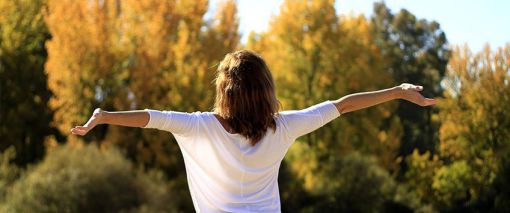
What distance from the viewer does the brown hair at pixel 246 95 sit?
323 cm

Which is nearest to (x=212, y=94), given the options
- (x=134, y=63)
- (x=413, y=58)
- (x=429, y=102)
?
(x=134, y=63)

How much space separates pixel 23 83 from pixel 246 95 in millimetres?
27588

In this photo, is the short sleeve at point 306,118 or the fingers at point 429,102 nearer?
the short sleeve at point 306,118

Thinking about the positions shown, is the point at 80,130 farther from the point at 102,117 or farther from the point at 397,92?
the point at 397,92

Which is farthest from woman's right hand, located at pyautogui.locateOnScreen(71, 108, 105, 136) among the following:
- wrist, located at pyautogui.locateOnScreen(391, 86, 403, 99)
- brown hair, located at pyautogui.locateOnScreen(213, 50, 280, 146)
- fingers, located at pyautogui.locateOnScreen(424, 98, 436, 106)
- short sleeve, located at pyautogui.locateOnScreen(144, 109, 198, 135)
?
fingers, located at pyautogui.locateOnScreen(424, 98, 436, 106)

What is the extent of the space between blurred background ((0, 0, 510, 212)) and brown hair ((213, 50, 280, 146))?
1992 cm

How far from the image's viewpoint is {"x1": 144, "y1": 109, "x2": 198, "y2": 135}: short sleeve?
10.3 feet

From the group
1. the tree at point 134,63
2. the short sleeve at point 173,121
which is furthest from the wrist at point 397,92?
the tree at point 134,63

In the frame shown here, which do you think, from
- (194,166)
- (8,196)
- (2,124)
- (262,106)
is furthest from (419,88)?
(2,124)

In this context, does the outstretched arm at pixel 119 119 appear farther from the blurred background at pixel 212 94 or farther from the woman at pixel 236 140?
the blurred background at pixel 212 94

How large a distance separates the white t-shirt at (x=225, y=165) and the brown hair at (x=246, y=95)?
0.04 m

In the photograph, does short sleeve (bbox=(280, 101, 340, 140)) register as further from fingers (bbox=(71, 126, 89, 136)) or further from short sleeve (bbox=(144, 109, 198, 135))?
fingers (bbox=(71, 126, 89, 136))

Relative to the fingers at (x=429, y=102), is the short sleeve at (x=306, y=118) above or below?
below

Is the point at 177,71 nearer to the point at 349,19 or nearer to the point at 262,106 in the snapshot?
the point at 349,19
